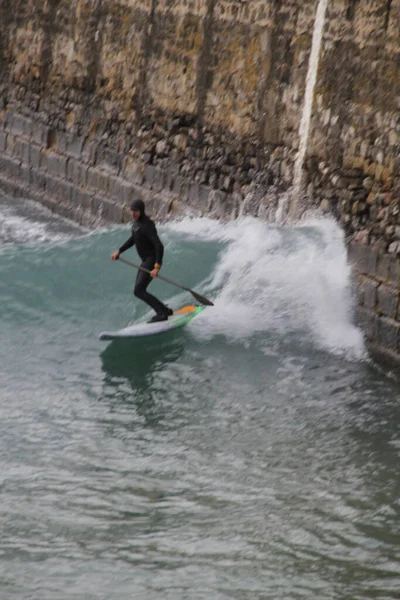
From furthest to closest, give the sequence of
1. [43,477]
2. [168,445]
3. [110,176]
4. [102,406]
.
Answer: [110,176], [102,406], [168,445], [43,477]

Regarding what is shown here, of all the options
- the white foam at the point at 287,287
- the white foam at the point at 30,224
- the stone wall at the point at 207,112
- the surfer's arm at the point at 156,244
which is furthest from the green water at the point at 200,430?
the white foam at the point at 30,224

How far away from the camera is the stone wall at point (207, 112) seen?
11.1m

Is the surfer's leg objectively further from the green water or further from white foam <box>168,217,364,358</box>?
white foam <box>168,217,364,358</box>

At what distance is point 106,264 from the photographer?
539 inches

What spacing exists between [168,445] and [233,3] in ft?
19.6

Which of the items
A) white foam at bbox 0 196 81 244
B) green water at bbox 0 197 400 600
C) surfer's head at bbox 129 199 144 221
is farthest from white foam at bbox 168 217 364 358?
white foam at bbox 0 196 81 244

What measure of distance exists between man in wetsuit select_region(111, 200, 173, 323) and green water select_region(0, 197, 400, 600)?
308mm

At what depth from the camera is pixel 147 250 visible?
11477 mm

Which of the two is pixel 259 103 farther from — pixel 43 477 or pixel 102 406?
pixel 43 477

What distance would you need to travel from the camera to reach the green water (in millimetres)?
7336

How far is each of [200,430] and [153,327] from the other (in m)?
2.16

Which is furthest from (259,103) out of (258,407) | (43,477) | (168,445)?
(43,477)

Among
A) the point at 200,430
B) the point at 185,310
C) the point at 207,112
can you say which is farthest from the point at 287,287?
the point at 200,430

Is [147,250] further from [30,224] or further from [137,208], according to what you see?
[30,224]
